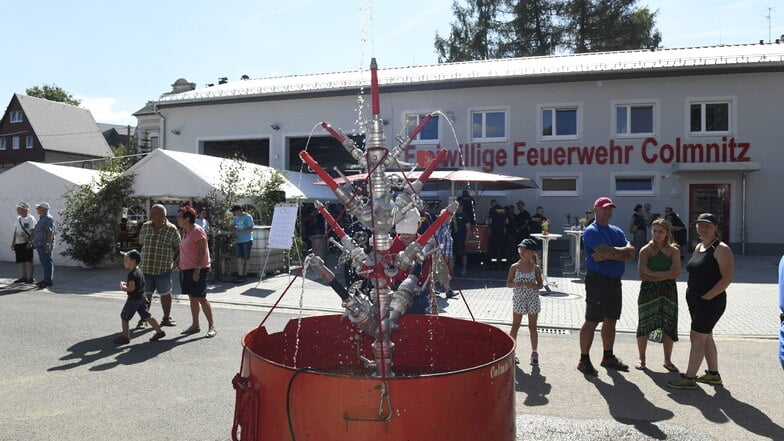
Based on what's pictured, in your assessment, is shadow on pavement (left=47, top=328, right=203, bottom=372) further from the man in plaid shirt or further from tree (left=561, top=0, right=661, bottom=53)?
tree (left=561, top=0, right=661, bottom=53)

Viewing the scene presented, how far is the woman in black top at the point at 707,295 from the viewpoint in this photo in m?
5.37

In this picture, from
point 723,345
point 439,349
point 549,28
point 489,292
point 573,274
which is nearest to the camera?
point 439,349

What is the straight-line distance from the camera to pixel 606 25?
3023 cm

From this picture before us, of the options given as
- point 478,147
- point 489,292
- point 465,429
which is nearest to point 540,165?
point 478,147

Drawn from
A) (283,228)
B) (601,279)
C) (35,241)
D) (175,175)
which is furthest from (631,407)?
(175,175)

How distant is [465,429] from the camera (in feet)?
7.34

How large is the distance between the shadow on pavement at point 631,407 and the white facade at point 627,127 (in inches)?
573

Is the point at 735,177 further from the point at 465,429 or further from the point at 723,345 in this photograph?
the point at 465,429

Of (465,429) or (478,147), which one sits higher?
(478,147)

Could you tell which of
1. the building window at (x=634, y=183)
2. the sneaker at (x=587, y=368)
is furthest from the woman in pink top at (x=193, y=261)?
the building window at (x=634, y=183)

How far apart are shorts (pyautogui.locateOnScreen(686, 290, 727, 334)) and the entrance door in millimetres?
14660

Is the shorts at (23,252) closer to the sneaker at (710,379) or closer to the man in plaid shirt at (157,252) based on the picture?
the man in plaid shirt at (157,252)

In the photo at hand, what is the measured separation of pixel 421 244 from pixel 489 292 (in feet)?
30.0

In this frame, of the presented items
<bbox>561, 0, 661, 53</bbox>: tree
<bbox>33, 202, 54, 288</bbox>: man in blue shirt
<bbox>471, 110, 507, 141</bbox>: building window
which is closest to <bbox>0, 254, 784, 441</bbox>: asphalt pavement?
<bbox>33, 202, 54, 288</bbox>: man in blue shirt
